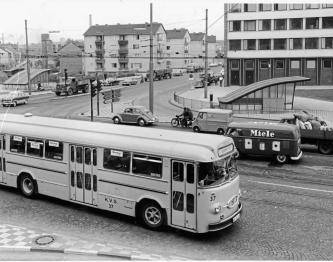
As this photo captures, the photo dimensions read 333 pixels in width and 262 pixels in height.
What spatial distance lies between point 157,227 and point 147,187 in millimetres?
1141

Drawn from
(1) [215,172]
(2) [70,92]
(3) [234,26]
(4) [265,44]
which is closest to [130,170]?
(1) [215,172]

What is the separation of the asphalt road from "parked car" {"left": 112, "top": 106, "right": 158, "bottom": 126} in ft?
57.9

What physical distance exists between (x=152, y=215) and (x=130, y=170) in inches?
56.1

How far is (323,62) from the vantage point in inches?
2689

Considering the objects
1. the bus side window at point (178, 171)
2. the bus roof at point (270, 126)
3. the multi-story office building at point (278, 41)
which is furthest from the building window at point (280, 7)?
the bus side window at point (178, 171)

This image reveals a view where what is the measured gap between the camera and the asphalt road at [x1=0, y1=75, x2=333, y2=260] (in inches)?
465

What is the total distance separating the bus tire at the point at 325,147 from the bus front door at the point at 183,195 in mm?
14506

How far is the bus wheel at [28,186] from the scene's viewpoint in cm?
1595

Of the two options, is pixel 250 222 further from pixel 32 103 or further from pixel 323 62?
pixel 323 62

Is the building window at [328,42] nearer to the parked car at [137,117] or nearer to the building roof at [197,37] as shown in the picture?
the parked car at [137,117]

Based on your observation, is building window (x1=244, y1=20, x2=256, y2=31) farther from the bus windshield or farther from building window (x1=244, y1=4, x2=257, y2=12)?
the bus windshield

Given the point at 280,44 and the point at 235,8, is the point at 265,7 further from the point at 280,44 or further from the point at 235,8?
the point at 280,44

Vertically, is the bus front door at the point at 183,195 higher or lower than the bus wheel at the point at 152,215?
higher

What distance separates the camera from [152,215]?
1307 centimetres
